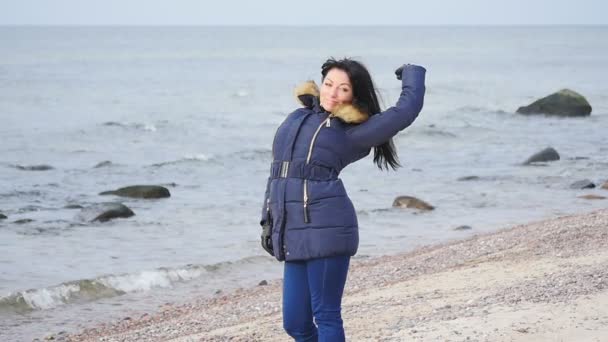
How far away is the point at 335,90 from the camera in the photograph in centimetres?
520

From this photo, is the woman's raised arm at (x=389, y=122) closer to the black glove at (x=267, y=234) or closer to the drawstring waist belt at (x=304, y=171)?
the drawstring waist belt at (x=304, y=171)

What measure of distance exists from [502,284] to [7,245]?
368 inches

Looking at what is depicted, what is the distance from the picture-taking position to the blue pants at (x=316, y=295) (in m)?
5.07

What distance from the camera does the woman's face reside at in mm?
5176

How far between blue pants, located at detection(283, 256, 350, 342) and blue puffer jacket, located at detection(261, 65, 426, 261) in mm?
71

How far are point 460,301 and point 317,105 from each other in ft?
10.9

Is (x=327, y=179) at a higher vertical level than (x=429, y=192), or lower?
higher

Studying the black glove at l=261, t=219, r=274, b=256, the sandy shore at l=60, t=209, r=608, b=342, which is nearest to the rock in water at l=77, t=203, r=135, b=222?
the sandy shore at l=60, t=209, r=608, b=342

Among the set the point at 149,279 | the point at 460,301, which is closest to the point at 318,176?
the point at 460,301

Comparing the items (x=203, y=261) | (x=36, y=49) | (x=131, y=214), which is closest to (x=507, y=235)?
(x=203, y=261)

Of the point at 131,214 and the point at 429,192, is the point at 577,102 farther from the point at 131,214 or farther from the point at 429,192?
the point at 131,214

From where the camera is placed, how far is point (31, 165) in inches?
1040

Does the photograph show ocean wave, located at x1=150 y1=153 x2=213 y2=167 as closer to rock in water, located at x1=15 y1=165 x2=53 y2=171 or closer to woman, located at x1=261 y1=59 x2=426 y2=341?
rock in water, located at x1=15 y1=165 x2=53 y2=171

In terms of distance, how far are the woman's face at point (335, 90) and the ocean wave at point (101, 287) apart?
7.68 meters
